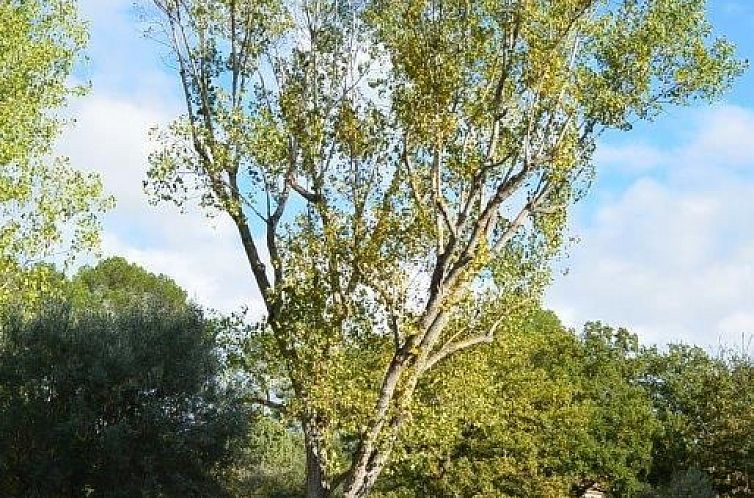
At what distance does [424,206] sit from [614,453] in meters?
22.5

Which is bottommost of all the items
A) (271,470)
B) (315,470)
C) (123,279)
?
(315,470)

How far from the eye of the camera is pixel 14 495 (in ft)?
88.4

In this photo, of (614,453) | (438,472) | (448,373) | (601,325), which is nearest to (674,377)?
(601,325)

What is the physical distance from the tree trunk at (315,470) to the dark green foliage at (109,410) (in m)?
6.12

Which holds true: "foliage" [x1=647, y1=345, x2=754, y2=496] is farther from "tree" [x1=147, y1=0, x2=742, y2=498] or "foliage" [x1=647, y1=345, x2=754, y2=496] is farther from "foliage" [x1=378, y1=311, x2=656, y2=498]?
"tree" [x1=147, y1=0, x2=742, y2=498]

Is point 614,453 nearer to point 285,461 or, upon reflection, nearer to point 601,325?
point 601,325

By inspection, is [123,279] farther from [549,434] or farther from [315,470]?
[315,470]

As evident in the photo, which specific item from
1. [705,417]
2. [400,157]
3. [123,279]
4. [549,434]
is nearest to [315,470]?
[400,157]

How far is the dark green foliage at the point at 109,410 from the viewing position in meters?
26.7

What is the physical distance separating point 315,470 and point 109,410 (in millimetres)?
8310

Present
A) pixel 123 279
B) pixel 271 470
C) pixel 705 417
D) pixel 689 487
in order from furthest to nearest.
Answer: pixel 123 279 → pixel 705 417 → pixel 689 487 → pixel 271 470

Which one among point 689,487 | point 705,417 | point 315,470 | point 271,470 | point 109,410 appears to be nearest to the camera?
point 315,470

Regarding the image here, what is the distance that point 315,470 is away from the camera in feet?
70.8

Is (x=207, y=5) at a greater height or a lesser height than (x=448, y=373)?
greater
